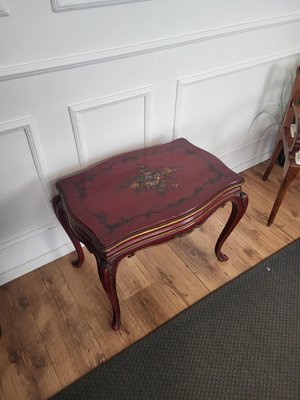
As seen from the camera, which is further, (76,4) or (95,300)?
(95,300)

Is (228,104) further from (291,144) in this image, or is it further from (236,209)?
(236,209)

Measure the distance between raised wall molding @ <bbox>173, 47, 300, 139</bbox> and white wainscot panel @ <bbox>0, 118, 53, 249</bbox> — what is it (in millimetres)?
638

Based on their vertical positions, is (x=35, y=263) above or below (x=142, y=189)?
below

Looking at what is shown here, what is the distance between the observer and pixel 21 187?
112cm

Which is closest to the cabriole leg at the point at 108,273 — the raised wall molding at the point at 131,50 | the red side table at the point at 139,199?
the red side table at the point at 139,199

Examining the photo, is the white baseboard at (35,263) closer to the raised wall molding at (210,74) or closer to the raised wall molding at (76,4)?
the raised wall molding at (210,74)

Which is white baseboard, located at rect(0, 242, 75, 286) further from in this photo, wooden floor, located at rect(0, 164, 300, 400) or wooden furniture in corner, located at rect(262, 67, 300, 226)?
wooden furniture in corner, located at rect(262, 67, 300, 226)

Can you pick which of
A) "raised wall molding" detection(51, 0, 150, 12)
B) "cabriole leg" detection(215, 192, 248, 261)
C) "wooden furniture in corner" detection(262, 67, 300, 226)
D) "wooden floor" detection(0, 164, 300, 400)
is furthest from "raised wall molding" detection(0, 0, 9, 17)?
"wooden furniture in corner" detection(262, 67, 300, 226)

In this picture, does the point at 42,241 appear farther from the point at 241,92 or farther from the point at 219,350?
the point at 241,92

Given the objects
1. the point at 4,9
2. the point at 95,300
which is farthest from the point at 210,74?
the point at 95,300

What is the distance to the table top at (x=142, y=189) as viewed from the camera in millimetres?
936

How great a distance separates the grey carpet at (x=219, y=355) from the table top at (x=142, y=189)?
0.52 m

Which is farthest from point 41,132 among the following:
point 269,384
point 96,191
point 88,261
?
point 269,384

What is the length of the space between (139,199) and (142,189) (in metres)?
0.05
